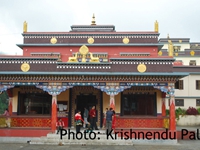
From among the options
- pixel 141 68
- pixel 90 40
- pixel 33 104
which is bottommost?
pixel 33 104

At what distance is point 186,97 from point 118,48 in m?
12.8

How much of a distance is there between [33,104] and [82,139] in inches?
202

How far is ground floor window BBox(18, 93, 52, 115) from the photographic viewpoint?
18.8m

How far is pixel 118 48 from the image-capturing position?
22.4 metres

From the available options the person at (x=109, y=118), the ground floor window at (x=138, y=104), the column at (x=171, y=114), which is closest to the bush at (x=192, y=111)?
the ground floor window at (x=138, y=104)

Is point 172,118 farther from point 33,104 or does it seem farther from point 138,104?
point 33,104

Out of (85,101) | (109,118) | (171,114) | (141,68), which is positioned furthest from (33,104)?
(171,114)

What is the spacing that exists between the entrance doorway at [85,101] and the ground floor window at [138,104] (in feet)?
6.78

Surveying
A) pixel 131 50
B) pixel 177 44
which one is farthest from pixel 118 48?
pixel 177 44

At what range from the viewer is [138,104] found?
18453 millimetres

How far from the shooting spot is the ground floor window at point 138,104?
60.4 ft

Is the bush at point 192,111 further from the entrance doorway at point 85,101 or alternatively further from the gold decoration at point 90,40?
the entrance doorway at point 85,101

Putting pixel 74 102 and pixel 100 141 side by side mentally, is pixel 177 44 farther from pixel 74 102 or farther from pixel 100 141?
pixel 100 141

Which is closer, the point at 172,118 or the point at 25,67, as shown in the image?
the point at 172,118
